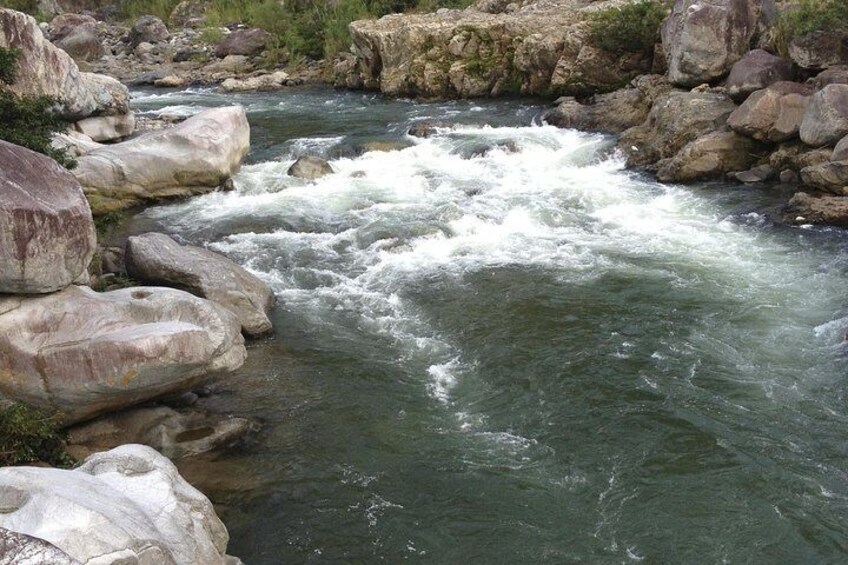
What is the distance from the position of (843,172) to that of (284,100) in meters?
24.8

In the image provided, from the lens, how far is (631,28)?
97.2 ft

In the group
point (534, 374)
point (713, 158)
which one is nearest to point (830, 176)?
point (713, 158)

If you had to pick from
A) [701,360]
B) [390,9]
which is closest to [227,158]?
[701,360]

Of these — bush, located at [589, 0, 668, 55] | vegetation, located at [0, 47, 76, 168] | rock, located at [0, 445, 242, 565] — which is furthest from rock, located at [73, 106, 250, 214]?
bush, located at [589, 0, 668, 55]

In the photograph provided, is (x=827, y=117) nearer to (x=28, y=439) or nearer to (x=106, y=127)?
(x=28, y=439)

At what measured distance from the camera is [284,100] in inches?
1421

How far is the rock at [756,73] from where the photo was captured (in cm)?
2186

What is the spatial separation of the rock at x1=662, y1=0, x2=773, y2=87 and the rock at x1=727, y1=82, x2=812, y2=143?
13.0 feet

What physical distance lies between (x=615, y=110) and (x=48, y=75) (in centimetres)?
1722

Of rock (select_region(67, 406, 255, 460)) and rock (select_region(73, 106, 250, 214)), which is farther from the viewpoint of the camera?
rock (select_region(73, 106, 250, 214))

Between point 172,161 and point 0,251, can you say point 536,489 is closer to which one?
point 0,251

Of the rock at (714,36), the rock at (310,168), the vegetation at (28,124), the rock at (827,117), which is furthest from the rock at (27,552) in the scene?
the rock at (714,36)

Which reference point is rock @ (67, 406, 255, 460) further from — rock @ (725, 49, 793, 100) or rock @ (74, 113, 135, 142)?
rock @ (725, 49, 793, 100)

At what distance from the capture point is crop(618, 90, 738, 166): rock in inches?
874
